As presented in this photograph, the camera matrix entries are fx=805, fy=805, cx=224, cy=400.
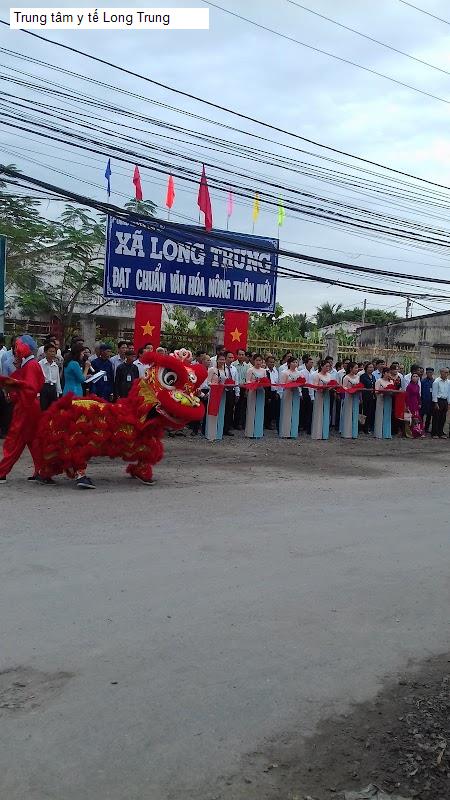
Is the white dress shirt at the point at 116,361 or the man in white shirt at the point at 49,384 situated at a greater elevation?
the white dress shirt at the point at 116,361

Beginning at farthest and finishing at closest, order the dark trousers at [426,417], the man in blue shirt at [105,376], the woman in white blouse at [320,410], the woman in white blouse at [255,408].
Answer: the dark trousers at [426,417] < the woman in white blouse at [320,410] < the woman in white blouse at [255,408] < the man in blue shirt at [105,376]

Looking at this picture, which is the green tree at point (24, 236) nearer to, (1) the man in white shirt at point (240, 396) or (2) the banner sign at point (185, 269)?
(2) the banner sign at point (185, 269)

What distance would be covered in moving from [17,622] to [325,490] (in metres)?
5.78

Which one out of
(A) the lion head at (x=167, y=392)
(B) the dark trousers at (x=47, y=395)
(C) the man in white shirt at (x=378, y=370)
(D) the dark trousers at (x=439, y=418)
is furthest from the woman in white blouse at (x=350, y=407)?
(A) the lion head at (x=167, y=392)

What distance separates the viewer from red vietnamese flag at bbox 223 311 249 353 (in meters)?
20.0

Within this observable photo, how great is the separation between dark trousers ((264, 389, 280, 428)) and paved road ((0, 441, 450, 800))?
799 cm

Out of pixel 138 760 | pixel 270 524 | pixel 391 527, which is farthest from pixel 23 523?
pixel 138 760

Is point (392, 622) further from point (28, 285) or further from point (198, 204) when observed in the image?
point (28, 285)

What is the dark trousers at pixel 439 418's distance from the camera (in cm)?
1895

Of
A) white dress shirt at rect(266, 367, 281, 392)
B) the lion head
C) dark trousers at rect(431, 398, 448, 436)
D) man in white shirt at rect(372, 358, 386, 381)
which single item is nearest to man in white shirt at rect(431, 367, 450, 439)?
dark trousers at rect(431, 398, 448, 436)

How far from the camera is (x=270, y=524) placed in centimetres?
776

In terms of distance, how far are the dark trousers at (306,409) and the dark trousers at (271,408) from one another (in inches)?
22.6

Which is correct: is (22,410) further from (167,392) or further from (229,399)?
(229,399)

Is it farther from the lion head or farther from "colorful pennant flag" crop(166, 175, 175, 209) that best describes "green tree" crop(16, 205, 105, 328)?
the lion head
